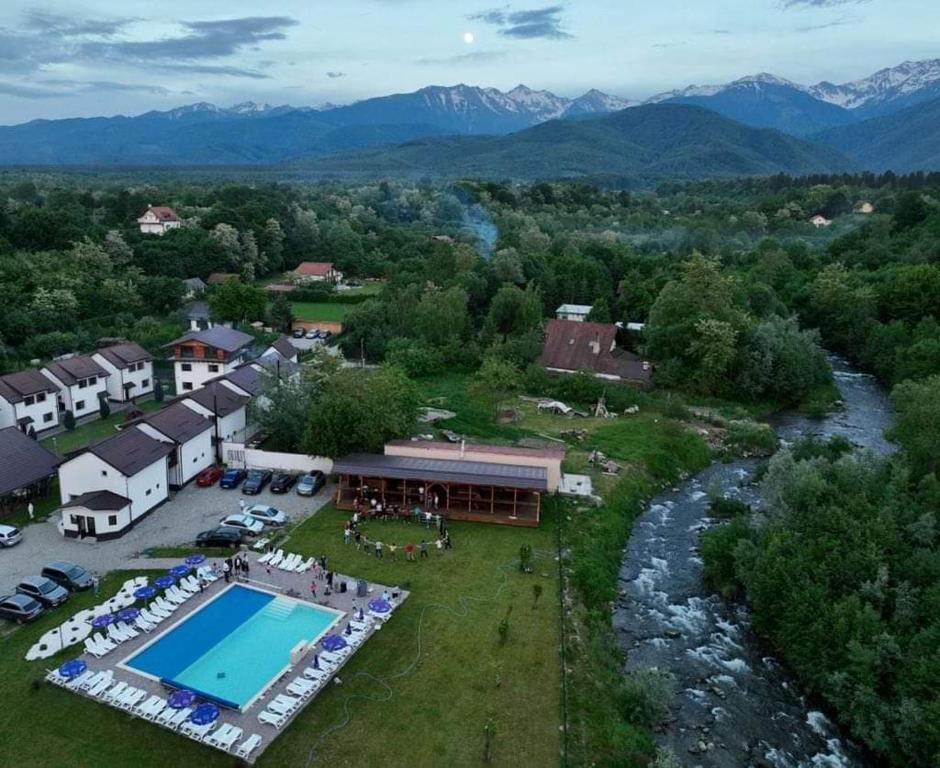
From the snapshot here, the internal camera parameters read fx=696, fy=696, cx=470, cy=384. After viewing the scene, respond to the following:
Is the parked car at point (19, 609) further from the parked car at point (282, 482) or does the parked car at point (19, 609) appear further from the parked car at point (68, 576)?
the parked car at point (282, 482)

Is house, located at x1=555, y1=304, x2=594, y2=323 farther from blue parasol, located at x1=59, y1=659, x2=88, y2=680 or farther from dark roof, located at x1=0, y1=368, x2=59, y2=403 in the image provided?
blue parasol, located at x1=59, y1=659, x2=88, y2=680

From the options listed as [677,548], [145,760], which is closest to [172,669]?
[145,760]

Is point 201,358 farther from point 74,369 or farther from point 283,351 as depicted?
point 74,369

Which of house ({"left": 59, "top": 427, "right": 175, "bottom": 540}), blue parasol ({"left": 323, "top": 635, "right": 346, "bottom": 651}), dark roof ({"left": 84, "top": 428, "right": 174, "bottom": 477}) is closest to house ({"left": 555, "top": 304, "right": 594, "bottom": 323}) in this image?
dark roof ({"left": 84, "top": 428, "right": 174, "bottom": 477})

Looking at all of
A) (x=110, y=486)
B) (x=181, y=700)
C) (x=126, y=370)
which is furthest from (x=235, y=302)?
(x=181, y=700)

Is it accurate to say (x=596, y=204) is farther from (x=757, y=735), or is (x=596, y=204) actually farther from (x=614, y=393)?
(x=757, y=735)

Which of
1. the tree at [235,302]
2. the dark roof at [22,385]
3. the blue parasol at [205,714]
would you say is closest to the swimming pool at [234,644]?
the blue parasol at [205,714]
